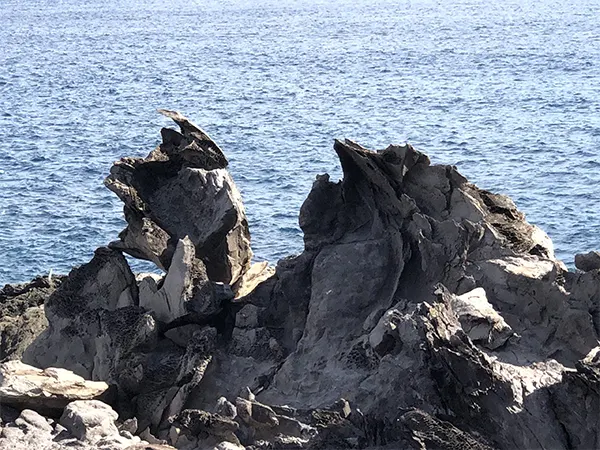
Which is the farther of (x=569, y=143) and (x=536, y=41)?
(x=536, y=41)

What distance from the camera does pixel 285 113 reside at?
63.7m

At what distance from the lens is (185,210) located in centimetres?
2223

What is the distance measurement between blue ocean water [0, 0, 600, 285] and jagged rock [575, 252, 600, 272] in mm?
17224

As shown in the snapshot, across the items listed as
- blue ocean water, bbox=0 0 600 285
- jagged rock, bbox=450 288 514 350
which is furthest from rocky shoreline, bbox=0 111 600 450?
blue ocean water, bbox=0 0 600 285

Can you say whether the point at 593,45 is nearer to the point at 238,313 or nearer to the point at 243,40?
the point at 243,40

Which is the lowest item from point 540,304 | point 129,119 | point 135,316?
point 129,119

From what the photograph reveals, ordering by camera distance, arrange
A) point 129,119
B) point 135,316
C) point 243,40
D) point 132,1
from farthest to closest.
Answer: point 132,1
point 243,40
point 129,119
point 135,316

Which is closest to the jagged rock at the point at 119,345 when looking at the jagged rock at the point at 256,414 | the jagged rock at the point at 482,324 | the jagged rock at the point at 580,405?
the jagged rock at the point at 256,414

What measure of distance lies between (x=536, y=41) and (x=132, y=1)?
3310 inches

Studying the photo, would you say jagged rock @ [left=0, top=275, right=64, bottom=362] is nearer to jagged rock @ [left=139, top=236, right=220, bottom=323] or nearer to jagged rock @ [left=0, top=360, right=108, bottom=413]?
jagged rock @ [left=139, top=236, right=220, bottom=323]

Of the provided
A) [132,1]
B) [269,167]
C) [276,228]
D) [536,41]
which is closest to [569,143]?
[269,167]

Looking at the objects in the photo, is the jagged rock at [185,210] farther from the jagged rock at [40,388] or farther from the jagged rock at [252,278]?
the jagged rock at [40,388]

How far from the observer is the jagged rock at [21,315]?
73.5ft

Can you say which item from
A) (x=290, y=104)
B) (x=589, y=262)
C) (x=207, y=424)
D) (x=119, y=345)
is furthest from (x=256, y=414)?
(x=290, y=104)
